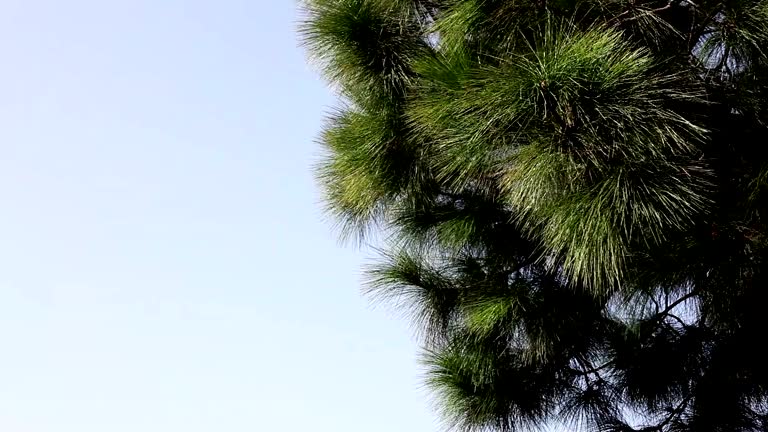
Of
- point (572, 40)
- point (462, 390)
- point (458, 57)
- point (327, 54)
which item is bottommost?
point (462, 390)

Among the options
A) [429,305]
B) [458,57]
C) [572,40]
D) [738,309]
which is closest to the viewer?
[572,40]

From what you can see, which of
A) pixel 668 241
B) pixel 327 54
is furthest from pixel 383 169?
pixel 668 241

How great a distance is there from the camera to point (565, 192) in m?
1.91

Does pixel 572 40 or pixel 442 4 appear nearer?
pixel 572 40

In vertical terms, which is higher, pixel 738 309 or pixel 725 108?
pixel 725 108

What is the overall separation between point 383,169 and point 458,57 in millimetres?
515

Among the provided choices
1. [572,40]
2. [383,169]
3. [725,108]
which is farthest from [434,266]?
[572,40]

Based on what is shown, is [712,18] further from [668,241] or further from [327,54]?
[327,54]

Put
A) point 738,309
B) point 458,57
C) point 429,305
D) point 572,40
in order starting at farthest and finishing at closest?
point 429,305 → point 738,309 → point 458,57 → point 572,40

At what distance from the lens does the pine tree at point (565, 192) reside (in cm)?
183

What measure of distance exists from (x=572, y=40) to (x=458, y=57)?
1.14 ft

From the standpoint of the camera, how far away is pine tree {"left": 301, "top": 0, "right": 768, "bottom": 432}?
183 cm

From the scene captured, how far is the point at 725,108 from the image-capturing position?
2.18 m

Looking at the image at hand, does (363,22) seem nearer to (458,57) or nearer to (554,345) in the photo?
(458,57)
